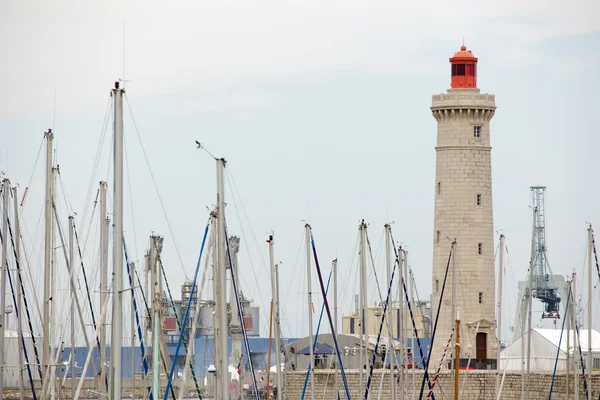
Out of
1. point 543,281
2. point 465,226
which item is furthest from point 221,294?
point 543,281

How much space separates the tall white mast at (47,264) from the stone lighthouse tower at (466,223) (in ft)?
101

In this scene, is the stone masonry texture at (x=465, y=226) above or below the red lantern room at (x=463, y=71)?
below

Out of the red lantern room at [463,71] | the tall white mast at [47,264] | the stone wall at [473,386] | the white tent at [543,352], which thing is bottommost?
the stone wall at [473,386]

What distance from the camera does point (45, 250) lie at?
3781 centimetres

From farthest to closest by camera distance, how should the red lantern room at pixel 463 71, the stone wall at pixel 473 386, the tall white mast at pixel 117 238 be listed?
the red lantern room at pixel 463 71, the stone wall at pixel 473 386, the tall white mast at pixel 117 238

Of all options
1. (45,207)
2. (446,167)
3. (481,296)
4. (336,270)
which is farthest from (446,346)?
(45,207)

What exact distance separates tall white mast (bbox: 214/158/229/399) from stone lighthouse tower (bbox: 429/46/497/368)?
104 ft

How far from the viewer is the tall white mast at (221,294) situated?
34.7 metres

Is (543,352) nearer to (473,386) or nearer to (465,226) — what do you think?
(473,386)

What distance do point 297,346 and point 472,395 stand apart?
14769 millimetres

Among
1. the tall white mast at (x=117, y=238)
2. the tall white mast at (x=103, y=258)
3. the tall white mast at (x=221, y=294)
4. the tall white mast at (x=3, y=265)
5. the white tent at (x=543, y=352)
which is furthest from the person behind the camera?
the white tent at (x=543, y=352)

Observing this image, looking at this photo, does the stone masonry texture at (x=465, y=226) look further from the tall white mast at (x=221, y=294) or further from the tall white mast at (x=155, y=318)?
the tall white mast at (x=221, y=294)

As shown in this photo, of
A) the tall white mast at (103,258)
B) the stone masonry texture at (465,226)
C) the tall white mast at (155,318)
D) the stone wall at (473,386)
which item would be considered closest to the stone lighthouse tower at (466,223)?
the stone masonry texture at (465,226)

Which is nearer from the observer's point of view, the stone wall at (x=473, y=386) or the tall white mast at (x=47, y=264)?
the tall white mast at (x=47, y=264)
